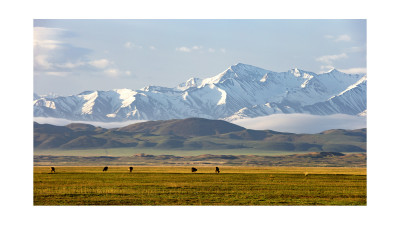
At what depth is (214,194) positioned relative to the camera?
203 feet

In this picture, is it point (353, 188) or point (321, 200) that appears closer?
point (321, 200)

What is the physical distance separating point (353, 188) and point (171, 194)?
22172 millimetres

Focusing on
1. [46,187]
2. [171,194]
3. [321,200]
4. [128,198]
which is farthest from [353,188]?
[46,187]
